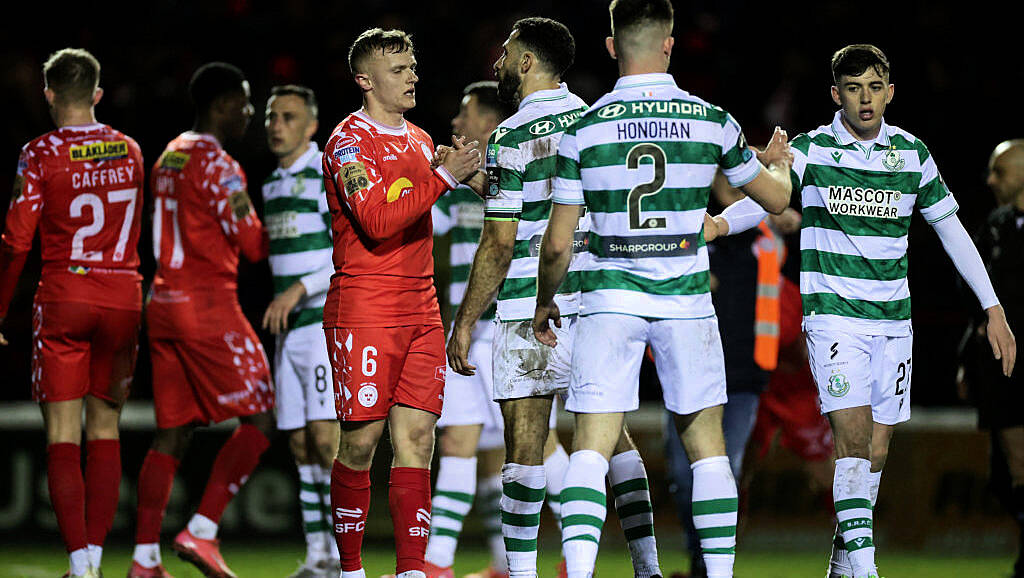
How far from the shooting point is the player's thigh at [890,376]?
5.56 metres

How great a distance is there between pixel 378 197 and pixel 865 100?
212cm

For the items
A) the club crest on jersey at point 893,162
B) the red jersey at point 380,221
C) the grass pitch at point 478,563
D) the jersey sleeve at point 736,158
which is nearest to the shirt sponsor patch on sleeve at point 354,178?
the red jersey at point 380,221

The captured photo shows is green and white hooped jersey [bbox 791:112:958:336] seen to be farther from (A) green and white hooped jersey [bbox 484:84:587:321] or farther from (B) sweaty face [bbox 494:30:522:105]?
(B) sweaty face [bbox 494:30:522:105]

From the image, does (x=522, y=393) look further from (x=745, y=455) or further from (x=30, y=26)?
(x=30, y=26)

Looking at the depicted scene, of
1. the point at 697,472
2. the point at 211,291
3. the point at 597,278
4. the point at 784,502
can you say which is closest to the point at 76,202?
the point at 211,291

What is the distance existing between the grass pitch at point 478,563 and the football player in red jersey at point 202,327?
98 centimetres

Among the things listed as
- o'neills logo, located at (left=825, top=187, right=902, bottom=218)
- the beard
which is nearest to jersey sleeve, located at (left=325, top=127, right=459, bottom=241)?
the beard

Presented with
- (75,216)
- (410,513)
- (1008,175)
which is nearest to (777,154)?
(410,513)

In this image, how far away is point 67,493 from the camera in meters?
6.45

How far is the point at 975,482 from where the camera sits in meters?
9.33

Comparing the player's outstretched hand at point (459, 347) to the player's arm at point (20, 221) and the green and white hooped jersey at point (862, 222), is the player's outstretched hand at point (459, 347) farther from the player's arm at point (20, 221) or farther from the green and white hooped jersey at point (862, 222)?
the player's arm at point (20, 221)

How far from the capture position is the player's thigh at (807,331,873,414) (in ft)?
18.1

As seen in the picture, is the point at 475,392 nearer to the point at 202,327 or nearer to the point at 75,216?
the point at 202,327

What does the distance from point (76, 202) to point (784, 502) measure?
5.33 metres
